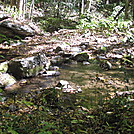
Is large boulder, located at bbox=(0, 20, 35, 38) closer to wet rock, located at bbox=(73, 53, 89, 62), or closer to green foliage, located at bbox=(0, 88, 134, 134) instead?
wet rock, located at bbox=(73, 53, 89, 62)

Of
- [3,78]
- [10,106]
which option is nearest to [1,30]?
[3,78]

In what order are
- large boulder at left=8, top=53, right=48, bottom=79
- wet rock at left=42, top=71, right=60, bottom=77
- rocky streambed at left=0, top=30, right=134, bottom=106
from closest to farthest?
1. rocky streambed at left=0, top=30, right=134, bottom=106
2. large boulder at left=8, top=53, right=48, bottom=79
3. wet rock at left=42, top=71, right=60, bottom=77

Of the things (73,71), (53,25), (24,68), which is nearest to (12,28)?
(53,25)

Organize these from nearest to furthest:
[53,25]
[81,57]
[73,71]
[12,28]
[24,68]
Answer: [24,68]
[73,71]
[81,57]
[12,28]
[53,25]

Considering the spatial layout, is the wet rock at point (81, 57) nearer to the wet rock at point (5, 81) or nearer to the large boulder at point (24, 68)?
the large boulder at point (24, 68)

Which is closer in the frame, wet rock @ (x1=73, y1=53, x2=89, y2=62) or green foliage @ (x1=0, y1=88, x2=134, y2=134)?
green foliage @ (x1=0, y1=88, x2=134, y2=134)

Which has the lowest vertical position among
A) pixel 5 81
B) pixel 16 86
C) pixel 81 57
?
pixel 16 86

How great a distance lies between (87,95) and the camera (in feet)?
10.8

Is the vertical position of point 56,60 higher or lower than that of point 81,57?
lower

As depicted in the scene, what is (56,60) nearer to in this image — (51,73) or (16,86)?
(51,73)

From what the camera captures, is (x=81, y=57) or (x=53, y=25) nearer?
(x=81, y=57)

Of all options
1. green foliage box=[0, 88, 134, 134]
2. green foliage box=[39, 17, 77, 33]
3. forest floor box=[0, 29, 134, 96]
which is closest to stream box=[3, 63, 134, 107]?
forest floor box=[0, 29, 134, 96]

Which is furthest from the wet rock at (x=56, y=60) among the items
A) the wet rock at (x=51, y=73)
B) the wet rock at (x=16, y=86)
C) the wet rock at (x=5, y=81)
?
the wet rock at (x=5, y=81)

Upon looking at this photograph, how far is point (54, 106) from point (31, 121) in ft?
1.92
